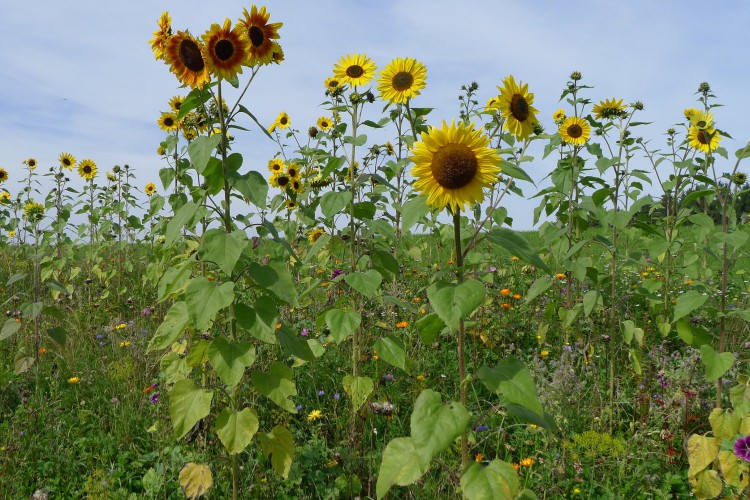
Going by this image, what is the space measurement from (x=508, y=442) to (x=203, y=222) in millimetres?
1978

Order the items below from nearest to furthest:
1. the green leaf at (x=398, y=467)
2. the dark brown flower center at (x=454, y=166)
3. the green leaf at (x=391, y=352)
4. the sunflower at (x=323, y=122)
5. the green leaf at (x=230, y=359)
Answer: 1. the green leaf at (x=398, y=467)
2. the dark brown flower center at (x=454, y=166)
3. the green leaf at (x=230, y=359)
4. the green leaf at (x=391, y=352)
5. the sunflower at (x=323, y=122)

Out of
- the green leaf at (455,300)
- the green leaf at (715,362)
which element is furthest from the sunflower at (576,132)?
the green leaf at (455,300)

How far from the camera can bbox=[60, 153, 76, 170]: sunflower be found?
755 cm

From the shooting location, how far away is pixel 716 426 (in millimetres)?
2412

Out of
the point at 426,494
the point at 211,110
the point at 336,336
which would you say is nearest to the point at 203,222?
the point at 211,110

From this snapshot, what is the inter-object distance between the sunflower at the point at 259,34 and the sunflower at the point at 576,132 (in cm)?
242

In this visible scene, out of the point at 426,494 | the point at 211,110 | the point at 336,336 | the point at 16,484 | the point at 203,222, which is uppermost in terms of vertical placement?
the point at 211,110

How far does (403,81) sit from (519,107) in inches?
38.5

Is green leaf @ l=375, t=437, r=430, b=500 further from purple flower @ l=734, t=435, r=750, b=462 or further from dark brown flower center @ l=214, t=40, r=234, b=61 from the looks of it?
dark brown flower center @ l=214, t=40, r=234, b=61

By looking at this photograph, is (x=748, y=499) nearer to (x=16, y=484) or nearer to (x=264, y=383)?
(x=264, y=383)

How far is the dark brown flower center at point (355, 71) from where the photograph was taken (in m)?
3.63

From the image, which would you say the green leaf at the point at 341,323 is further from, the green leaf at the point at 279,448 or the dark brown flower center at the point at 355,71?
the dark brown flower center at the point at 355,71

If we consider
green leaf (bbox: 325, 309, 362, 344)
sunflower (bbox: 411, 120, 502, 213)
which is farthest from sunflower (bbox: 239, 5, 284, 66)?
green leaf (bbox: 325, 309, 362, 344)

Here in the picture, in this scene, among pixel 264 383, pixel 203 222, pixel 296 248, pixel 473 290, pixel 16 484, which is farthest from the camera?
pixel 296 248
